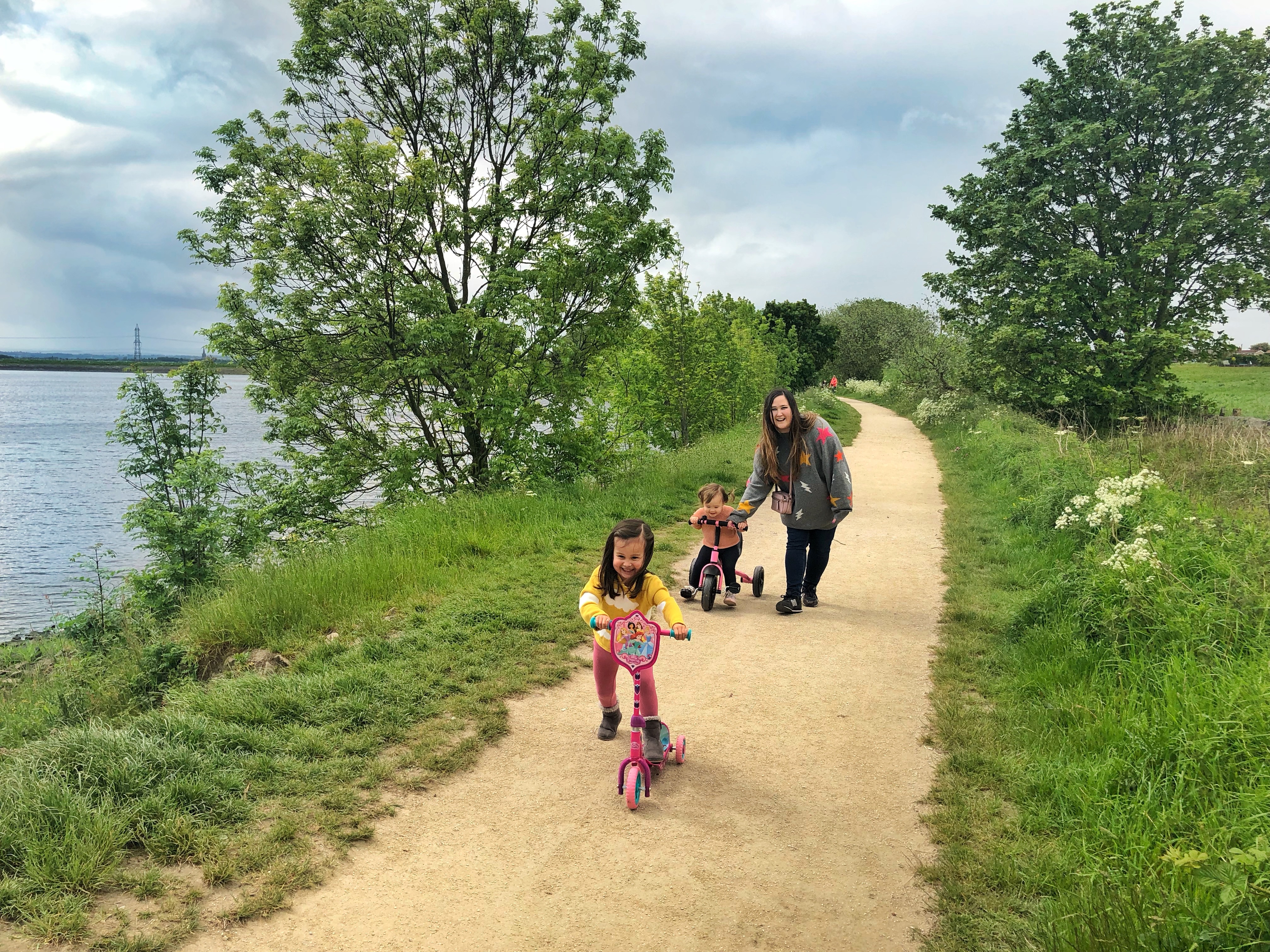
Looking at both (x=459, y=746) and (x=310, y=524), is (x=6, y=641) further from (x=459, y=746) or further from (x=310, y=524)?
(x=459, y=746)

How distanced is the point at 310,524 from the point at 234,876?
417 inches

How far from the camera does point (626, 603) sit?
463 cm

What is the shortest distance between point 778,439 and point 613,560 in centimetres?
329

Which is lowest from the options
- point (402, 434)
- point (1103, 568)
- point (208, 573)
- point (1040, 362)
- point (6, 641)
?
point (6, 641)

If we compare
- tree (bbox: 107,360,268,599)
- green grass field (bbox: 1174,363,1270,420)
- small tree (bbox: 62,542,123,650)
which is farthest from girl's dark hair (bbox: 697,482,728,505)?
green grass field (bbox: 1174,363,1270,420)

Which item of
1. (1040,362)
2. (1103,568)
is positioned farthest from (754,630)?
(1040,362)

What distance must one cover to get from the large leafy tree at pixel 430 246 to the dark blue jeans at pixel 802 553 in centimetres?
670

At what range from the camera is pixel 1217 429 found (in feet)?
47.0

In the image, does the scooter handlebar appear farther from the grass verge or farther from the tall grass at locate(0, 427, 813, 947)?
the grass verge

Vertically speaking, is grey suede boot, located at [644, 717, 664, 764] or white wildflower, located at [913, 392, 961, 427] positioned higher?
white wildflower, located at [913, 392, 961, 427]

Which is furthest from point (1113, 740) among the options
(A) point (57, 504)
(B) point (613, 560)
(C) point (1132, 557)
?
(A) point (57, 504)

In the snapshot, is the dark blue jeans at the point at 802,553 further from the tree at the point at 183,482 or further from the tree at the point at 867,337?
the tree at the point at 867,337

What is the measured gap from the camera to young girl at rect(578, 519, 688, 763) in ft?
14.5

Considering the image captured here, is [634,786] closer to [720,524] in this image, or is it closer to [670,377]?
[720,524]
